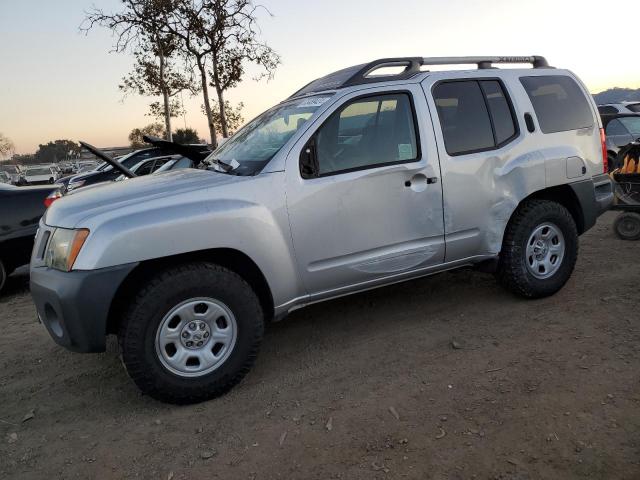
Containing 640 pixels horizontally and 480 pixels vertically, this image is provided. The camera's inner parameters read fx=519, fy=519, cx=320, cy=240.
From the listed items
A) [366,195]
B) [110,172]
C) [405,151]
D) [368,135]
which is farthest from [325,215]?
[110,172]

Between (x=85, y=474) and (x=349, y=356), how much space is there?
1816 millimetres

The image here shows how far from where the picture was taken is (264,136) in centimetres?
384

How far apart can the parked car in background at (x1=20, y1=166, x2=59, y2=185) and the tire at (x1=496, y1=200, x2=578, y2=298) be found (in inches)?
1281

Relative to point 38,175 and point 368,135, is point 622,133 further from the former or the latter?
point 38,175

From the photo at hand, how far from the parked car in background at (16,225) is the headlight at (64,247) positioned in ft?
11.1

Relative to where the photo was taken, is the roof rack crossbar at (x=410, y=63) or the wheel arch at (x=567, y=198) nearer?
the roof rack crossbar at (x=410, y=63)

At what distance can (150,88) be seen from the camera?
18.0 meters

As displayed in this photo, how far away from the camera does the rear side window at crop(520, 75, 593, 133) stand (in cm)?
435

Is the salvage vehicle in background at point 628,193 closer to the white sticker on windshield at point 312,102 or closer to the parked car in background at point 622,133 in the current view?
the parked car in background at point 622,133

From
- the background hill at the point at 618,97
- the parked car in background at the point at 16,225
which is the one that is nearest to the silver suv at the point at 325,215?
the parked car in background at the point at 16,225

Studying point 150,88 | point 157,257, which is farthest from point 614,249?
point 150,88

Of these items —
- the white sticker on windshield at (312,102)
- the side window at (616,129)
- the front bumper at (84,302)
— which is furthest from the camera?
the side window at (616,129)

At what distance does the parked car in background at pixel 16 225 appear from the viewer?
604cm

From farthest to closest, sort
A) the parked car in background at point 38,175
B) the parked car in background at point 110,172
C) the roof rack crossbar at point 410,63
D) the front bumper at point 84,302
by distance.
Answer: the parked car in background at point 38,175
the parked car in background at point 110,172
the roof rack crossbar at point 410,63
the front bumper at point 84,302
